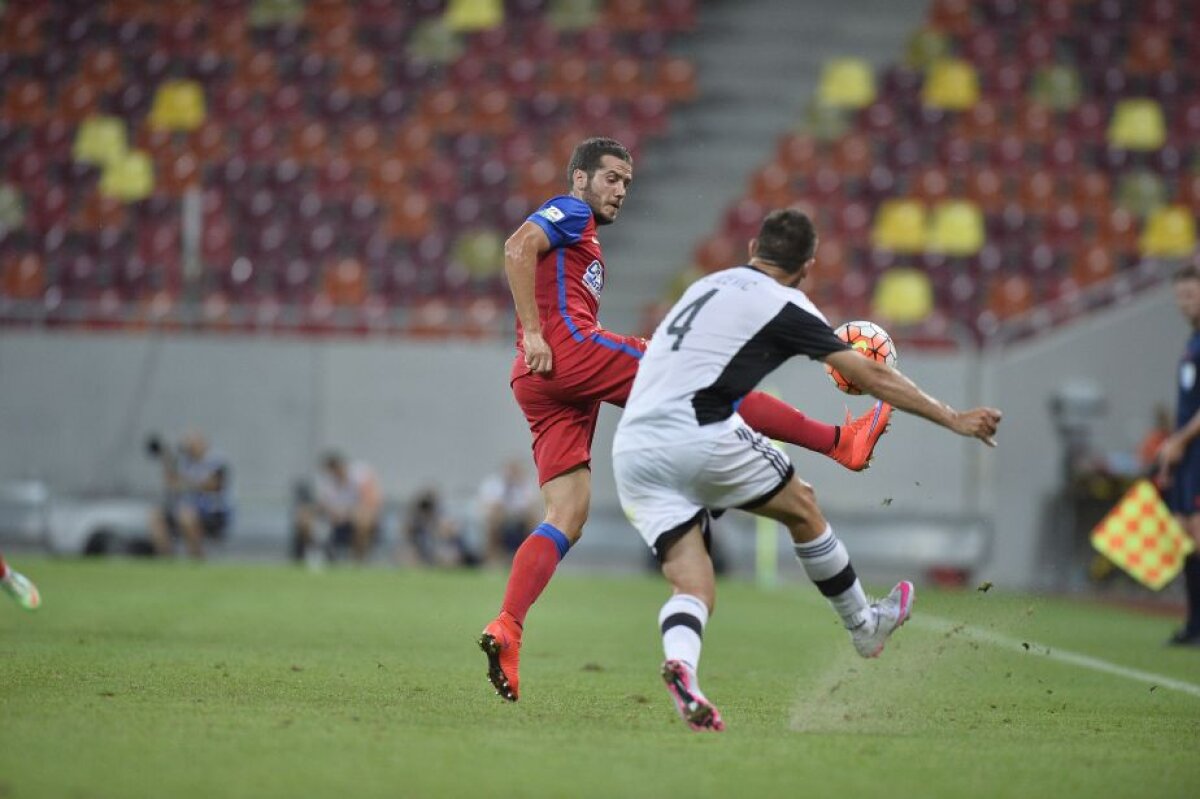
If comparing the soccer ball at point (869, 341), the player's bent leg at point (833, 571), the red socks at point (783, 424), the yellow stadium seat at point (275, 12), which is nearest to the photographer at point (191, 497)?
the yellow stadium seat at point (275, 12)

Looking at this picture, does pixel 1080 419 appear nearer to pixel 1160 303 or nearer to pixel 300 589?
pixel 1160 303

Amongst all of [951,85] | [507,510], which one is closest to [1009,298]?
[951,85]

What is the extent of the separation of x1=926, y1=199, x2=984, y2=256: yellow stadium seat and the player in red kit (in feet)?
46.5

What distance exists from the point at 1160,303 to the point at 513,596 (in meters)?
12.6

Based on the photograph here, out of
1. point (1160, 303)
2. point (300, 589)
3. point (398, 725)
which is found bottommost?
point (300, 589)

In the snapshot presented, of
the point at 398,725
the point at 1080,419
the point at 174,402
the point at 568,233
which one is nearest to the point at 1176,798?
the point at 398,725

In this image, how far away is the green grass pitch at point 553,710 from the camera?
4.50 m

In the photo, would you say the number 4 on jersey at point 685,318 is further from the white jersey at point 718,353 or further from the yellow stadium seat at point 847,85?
the yellow stadium seat at point 847,85

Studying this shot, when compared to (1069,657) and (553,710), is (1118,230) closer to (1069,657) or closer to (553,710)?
(1069,657)

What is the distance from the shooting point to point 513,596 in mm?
6344

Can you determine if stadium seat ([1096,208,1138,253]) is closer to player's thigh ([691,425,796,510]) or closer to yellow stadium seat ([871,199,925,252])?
yellow stadium seat ([871,199,925,252])

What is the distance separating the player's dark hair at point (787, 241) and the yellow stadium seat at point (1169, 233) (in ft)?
52.2

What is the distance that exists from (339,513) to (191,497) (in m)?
1.50

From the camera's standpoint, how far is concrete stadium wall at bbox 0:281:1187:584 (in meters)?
17.7
